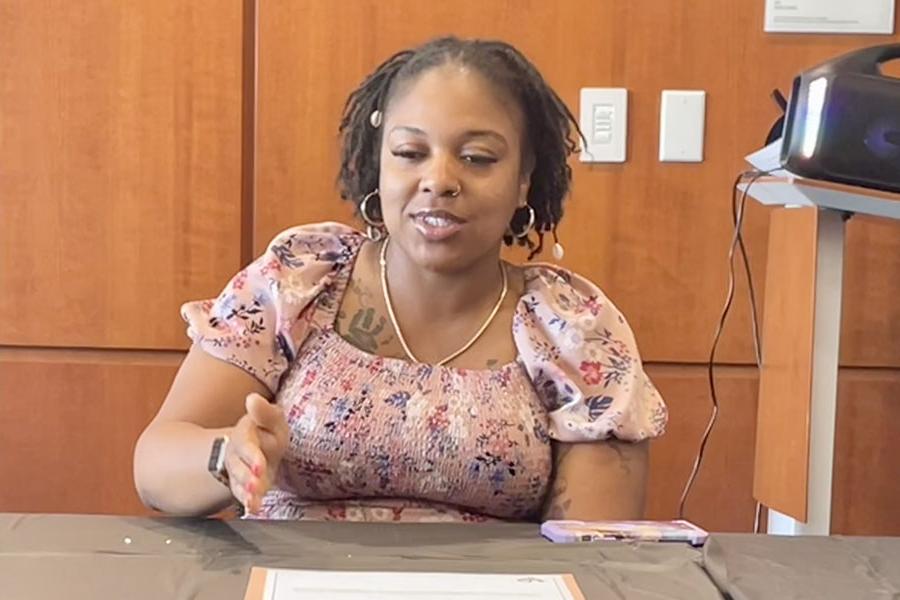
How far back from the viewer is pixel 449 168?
1161 millimetres

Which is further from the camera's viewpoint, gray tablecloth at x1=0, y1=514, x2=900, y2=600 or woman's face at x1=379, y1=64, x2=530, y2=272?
woman's face at x1=379, y1=64, x2=530, y2=272

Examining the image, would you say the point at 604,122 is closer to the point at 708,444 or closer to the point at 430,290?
the point at 708,444

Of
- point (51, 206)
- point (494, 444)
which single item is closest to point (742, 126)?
point (494, 444)

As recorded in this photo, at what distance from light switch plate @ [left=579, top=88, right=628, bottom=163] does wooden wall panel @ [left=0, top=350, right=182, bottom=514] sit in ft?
2.44

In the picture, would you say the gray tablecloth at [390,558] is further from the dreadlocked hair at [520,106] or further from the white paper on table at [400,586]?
the dreadlocked hair at [520,106]

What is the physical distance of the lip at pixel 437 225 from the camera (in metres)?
1.15

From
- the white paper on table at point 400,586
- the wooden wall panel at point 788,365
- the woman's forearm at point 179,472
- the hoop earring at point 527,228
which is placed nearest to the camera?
the white paper on table at point 400,586

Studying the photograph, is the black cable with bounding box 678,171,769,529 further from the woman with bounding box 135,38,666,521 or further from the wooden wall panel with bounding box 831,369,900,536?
the woman with bounding box 135,38,666,521

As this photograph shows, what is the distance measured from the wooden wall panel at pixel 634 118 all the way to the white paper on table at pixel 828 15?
0.02 metres

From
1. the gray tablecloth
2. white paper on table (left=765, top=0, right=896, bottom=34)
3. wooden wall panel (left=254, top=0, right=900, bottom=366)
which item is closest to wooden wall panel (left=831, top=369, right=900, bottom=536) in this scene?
wooden wall panel (left=254, top=0, right=900, bottom=366)

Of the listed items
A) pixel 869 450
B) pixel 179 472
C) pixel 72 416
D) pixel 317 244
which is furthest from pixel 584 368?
pixel 72 416

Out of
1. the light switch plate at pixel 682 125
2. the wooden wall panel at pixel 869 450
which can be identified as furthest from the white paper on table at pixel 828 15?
the wooden wall panel at pixel 869 450

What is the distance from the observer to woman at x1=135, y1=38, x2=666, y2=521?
113 cm

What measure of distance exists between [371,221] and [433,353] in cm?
18
